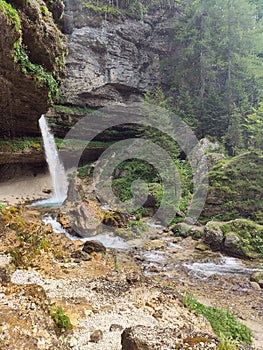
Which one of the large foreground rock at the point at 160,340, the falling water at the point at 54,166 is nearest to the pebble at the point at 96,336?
the large foreground rock at the point at 160,340

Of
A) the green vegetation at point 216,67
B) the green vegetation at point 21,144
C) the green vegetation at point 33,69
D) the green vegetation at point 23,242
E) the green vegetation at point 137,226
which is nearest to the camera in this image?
the green vegetation at point 23,242

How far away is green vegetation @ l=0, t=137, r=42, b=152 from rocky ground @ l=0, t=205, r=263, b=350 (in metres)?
8.96

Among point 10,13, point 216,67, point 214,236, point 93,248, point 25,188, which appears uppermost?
point 216,67

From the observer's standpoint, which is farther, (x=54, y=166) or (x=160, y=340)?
(x=54, y=166)

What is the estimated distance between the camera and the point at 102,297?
5.07 metres

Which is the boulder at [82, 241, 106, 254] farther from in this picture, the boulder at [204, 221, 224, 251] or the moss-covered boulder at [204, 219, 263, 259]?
the moss-covered boulder at [204, 219, 263, 259]

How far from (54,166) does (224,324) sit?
56.1 ft

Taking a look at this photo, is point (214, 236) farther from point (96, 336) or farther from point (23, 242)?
point (96, 336)

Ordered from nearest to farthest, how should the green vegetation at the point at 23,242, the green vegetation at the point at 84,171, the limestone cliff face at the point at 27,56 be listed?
1. the green vegetation at the point at 23,242
2. the limestone cliff face at the point at 27,56
3. the green vegetation at the point at 84,171

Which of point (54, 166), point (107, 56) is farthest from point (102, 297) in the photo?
point (107, 56)

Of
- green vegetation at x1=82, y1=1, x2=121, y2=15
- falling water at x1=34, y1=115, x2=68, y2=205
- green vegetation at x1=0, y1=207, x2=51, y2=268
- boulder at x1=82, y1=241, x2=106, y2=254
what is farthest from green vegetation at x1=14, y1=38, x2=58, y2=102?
green vegetation at x1=82, y1=1, x2=121, y2=15

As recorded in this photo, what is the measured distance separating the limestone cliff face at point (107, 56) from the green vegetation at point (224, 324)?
61.8 ft

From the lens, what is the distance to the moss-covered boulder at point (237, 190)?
12.2 m

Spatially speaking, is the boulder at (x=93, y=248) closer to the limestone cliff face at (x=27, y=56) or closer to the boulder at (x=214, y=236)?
the boulder at (x=214, y=236)
